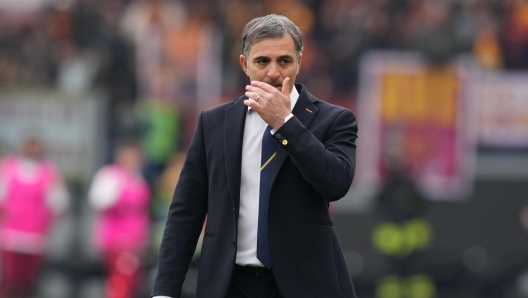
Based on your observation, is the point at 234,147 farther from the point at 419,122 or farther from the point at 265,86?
the point at 419,122

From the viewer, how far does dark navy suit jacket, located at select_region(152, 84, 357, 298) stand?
13.1 ft

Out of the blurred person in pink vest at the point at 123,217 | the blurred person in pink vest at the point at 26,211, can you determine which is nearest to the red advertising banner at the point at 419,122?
→ the blurred person in pink vest at the point at 123,217

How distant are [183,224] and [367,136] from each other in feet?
28.4

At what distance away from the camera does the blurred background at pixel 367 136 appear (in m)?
12.5

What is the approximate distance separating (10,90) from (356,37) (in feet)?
14.4

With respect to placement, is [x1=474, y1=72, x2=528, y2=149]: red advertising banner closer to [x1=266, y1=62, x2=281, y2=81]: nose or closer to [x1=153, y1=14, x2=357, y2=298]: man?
[x1=153, y1=14, x2=357, y2=298]: man

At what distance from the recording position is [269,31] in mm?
4004

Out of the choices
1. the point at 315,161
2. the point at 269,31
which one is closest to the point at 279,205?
the point at 315,161

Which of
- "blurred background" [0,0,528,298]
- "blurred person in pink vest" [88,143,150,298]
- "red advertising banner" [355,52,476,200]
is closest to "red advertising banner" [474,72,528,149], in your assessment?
"blurred background" [0,0,528,298]

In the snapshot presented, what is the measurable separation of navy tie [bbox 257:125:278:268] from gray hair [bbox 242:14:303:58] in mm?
362

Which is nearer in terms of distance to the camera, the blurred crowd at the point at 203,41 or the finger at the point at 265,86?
the finger at the point at 265,86

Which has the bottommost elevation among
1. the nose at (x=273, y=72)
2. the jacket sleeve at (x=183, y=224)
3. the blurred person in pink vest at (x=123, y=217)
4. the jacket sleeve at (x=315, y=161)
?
the blurred person in pink vest at (x=123, y=217)

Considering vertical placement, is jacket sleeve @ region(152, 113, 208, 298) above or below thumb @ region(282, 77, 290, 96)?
below

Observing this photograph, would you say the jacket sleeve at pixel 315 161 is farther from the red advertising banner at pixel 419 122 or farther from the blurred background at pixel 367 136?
the red advertising banner at pixel 419 122
